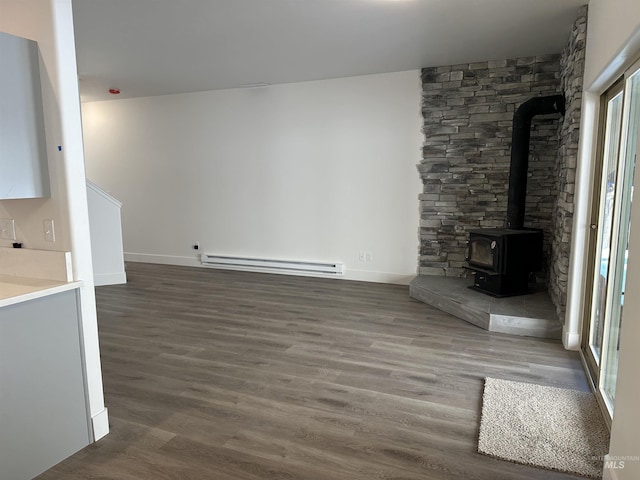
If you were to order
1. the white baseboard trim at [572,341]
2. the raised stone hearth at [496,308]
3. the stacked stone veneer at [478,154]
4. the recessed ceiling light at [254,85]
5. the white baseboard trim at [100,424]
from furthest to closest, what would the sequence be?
1. the recessed ceiling light at [254,85]
2. the stacked stone veneer at [478,154]
3. the raised stone hearth at [496,308]
4. the white baseboard trim at [572,341]
5. the white baseboard trim at [100,424]

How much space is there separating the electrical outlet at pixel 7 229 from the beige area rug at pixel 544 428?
275cm

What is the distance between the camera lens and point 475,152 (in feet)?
16.8

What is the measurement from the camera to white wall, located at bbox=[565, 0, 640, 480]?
167 cm

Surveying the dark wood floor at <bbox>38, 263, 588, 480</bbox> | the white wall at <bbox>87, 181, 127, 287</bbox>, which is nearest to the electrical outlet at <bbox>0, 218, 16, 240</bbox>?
the dark wood floor at <bbox>38, 263, 588, 480</bbox>

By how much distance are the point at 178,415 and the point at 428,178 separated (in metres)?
3.97

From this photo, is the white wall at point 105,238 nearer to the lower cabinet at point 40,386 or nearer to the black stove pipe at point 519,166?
the lower cabinet at point 40,386

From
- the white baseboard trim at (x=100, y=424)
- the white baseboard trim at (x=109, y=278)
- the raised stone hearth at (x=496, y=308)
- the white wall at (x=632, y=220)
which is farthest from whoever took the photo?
the white baseboard trim at (x=109, y=278)

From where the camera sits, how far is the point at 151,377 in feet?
10.1

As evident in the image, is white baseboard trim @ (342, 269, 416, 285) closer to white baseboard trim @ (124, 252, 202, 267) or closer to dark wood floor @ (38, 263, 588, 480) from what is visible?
dark wood floor @ (38, 263, 588, 480)

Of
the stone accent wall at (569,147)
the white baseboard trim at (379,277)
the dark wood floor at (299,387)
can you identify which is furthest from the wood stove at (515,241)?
the white baseboard trim at (379,277)

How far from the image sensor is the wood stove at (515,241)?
4270 mm

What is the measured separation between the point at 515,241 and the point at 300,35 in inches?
113

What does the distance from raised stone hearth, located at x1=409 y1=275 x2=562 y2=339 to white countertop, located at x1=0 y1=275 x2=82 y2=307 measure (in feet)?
10.9

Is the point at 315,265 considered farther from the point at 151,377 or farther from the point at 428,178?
the point at 151,377
